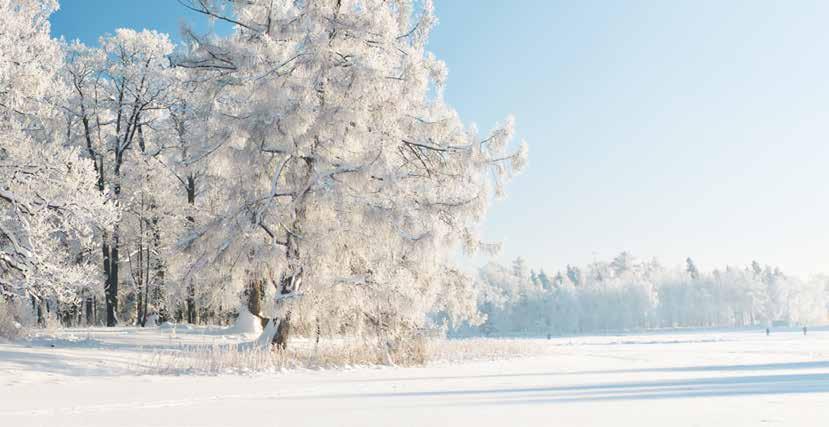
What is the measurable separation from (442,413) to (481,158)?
10509 millimetres

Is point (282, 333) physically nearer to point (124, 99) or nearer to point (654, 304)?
point (124, 99)

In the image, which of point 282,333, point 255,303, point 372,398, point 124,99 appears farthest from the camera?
point 124,99

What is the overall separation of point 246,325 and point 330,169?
7.40 metres

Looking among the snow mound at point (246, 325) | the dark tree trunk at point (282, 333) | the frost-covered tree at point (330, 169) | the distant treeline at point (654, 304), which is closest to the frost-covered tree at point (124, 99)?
the snow mound at point (246, 325)

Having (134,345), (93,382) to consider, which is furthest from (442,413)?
(134,345)

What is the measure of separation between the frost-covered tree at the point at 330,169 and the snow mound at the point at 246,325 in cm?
496

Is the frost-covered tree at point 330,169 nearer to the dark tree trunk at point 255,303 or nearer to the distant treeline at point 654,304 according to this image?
the dark tree trunk at point 255,303

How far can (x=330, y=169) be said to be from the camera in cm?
1437

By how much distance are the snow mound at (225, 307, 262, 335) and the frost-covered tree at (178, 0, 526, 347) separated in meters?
4.96

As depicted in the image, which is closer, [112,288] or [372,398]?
[372,398]

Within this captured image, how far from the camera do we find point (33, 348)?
13.1 metres

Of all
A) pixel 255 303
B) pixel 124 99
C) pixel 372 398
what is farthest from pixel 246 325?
pixel 372 398

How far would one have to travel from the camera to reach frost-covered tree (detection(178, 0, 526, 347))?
14.0m

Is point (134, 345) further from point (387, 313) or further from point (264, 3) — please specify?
point (264, 3)
